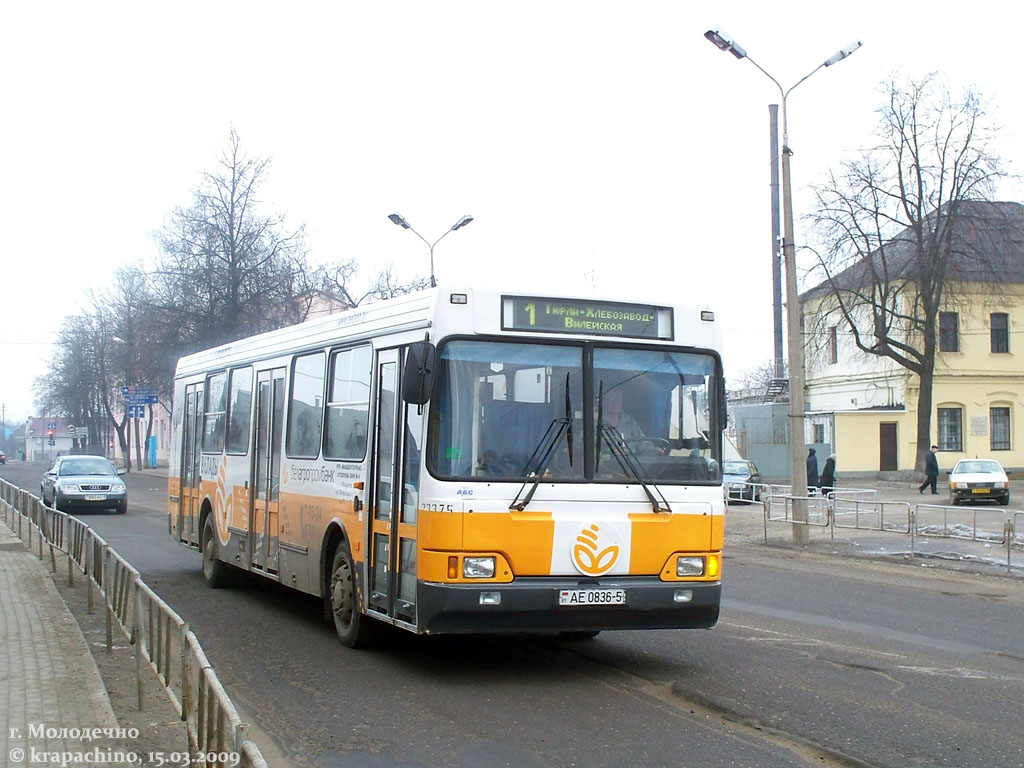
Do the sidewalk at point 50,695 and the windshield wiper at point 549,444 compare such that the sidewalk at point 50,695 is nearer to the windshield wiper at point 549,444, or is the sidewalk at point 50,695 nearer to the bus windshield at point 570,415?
the bus windshield at point 570,415

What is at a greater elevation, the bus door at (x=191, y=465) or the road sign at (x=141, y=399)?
the road sign at (x=141, y=399)

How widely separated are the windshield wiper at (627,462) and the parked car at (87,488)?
26.0 m

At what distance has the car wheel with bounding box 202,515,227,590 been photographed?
570 inches

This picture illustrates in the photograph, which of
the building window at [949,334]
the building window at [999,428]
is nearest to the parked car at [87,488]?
the building window at [949,334]

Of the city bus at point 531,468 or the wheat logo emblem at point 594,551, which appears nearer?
the city bus at point 531,468

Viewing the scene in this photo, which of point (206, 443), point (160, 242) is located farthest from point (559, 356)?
point (160, 242)

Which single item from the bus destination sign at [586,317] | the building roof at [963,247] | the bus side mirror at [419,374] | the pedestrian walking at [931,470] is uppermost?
the building roof at [963,247]

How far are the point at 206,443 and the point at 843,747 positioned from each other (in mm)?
10505

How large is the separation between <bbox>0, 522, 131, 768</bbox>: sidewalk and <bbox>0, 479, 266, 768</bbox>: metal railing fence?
38 cm

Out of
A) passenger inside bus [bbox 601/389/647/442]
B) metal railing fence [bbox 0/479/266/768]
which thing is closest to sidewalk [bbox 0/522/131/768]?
metal railing fence [bbox 0/479/266/768]

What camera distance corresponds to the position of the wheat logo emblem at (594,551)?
27.9 ft

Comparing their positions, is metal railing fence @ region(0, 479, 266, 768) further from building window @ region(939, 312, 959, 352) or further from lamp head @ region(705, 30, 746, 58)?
building window @ region(939, 312, 959, 352)

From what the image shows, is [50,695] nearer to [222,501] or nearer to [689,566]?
[689,566]

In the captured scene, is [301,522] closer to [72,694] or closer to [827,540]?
[72,694]
